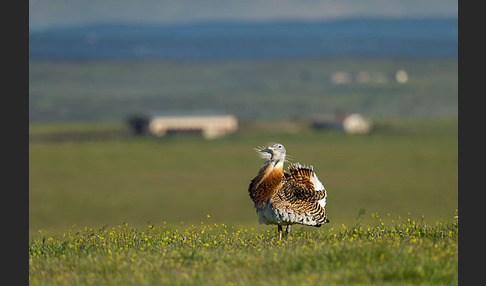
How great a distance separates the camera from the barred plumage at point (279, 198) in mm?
15508

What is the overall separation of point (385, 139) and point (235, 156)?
2930 centimetres

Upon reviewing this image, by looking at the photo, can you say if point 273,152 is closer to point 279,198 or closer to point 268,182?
point 268,182

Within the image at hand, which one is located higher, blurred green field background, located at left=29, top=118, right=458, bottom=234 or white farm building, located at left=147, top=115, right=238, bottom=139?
white farm building, located at left=147, top=115, right=238, bottom=139

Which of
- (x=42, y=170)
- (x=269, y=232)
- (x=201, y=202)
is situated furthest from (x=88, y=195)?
(x=269, y=232)

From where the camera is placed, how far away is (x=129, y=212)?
64250mm

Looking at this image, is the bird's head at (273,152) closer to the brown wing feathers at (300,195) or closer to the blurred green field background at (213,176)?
the brown wing feathers at (300,195)

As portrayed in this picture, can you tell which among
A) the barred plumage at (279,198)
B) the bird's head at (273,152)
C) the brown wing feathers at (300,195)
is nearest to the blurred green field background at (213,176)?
the brown wing feathers at (300,195)

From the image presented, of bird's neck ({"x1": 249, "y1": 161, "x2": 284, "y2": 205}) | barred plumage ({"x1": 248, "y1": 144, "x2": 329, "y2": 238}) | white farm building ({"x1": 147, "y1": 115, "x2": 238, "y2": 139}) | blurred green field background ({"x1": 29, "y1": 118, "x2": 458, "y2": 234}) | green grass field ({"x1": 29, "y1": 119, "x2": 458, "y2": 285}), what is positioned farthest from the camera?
white farm building ({"x1": 147, "y1": 115, "x2": 238, "y2": 139})

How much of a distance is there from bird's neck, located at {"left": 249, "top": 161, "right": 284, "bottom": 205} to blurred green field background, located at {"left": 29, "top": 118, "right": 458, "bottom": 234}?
23.5 metres

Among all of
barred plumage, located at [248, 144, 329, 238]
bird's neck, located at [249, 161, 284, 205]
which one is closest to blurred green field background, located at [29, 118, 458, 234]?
barred plumage, located at [248, 144, 329, 238]

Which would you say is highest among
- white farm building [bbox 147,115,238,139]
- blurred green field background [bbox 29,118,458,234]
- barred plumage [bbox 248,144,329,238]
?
white farm building [bbox 147,115,238,139]

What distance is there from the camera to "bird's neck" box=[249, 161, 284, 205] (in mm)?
15664

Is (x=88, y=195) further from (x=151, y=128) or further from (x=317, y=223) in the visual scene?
(x=151, y=128)

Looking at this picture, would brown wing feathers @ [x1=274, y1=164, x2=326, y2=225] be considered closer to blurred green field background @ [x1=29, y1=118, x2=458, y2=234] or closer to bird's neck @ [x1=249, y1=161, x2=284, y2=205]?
bird's neck @ [x1=249, y1=161, x2=284, y2=205]
